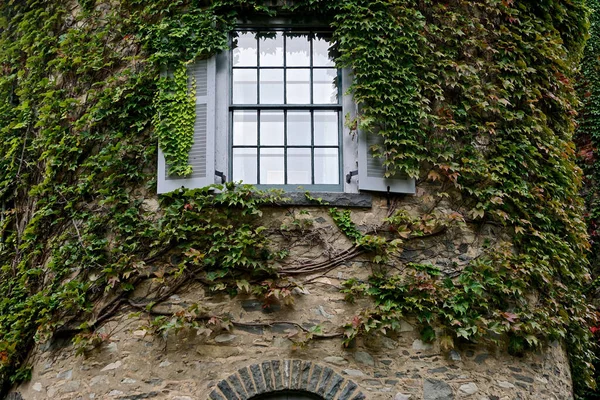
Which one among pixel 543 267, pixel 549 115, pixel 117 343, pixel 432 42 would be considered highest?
pixel 432 42

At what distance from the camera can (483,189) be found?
835 cm

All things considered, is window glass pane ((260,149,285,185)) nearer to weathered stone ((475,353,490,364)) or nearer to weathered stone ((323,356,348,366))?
weathered stone ((323,356,348,366))

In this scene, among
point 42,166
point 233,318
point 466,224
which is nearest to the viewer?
point 233,318

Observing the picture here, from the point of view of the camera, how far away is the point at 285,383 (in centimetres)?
748

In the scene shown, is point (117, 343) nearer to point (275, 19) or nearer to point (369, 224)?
point (369, 224)

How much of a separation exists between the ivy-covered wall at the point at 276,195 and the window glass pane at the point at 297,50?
0.24 meters

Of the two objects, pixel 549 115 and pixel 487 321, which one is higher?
pixel 549 115

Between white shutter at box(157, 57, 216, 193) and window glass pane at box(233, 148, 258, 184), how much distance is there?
31 cm

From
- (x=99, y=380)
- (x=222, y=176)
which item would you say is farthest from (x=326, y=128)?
(x=99, y=380)

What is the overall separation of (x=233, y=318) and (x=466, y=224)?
7.54 feet

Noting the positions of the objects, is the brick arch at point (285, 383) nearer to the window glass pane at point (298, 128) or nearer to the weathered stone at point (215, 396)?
the weathered stone at point (215, 396)

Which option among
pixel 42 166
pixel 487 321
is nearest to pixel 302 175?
pixel 487 321

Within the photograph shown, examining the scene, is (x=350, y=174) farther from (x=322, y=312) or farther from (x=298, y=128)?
(x=322, y=312)

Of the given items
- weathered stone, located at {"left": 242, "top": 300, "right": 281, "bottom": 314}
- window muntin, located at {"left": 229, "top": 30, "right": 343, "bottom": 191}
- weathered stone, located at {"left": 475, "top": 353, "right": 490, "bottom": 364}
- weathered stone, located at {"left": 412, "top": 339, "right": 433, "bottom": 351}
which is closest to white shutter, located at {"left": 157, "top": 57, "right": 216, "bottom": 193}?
window muntin, located at {"left": 229, "top": 30, "right": 343, "bottom": 191}
